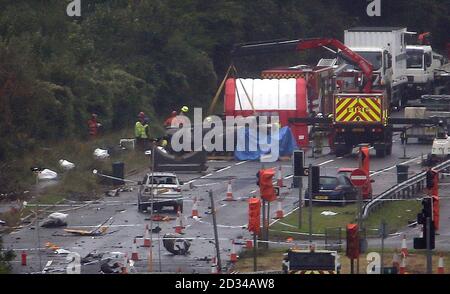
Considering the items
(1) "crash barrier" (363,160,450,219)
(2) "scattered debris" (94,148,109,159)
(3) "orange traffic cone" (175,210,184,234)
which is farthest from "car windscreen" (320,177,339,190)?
(2) "scattered debris" (94,148,109,159)

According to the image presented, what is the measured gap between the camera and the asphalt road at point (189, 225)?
27505mm

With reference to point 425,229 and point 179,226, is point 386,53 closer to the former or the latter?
point 179,226

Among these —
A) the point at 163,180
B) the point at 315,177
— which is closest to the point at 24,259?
the point at 315,177

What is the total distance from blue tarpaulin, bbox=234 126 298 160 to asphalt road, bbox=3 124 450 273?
2.56ft

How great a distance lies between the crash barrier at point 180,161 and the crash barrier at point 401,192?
6904 mm

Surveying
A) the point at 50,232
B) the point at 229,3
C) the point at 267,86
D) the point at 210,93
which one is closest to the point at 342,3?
the point at 229,3

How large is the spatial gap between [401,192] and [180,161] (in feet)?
26.3

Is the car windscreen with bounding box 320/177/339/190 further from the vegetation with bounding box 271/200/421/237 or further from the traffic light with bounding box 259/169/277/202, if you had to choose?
the traffic light with bounding box 259/169/277/202

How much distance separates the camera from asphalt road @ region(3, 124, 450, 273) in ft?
90.2

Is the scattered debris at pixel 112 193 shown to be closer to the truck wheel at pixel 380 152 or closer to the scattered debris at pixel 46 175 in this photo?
the scattered debris at pixel 46 175

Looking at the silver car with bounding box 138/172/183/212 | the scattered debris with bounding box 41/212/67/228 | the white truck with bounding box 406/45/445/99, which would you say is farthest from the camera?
the white truck with bounding box 406/45/445/99

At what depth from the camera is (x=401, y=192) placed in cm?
3662

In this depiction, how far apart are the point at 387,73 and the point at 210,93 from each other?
280 inches

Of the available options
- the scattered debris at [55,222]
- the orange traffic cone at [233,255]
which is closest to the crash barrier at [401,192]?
the orange traffic cone at [233,255]
